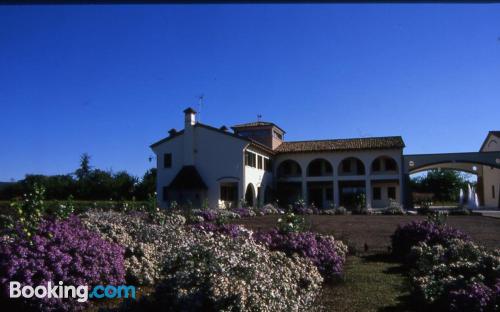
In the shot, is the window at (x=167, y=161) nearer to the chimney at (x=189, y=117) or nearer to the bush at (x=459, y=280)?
the chimney at (x=189, y=117)

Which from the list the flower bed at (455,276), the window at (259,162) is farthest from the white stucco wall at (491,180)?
the flower bed at (455,276)

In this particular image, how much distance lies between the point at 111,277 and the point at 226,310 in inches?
115

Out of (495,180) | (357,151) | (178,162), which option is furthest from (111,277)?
(495,180)

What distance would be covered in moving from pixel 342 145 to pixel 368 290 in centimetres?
3072

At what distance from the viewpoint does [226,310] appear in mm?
4297

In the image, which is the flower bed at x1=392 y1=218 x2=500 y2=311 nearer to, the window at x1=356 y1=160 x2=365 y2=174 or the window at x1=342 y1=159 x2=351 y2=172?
the window at x1=356 y1=160 x2=365 y2=174

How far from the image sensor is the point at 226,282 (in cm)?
454

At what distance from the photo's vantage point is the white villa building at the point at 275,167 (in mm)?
32375

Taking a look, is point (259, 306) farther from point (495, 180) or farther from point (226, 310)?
point (495, 180)

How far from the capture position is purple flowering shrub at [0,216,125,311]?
589cm

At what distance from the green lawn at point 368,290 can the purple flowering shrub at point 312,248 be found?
270 mm

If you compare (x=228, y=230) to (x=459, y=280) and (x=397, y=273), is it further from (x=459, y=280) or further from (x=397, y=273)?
(x=459, y=280)

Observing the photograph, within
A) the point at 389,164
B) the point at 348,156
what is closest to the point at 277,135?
the point at 348,156

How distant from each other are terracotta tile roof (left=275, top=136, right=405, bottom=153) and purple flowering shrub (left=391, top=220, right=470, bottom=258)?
2551 centimetres
